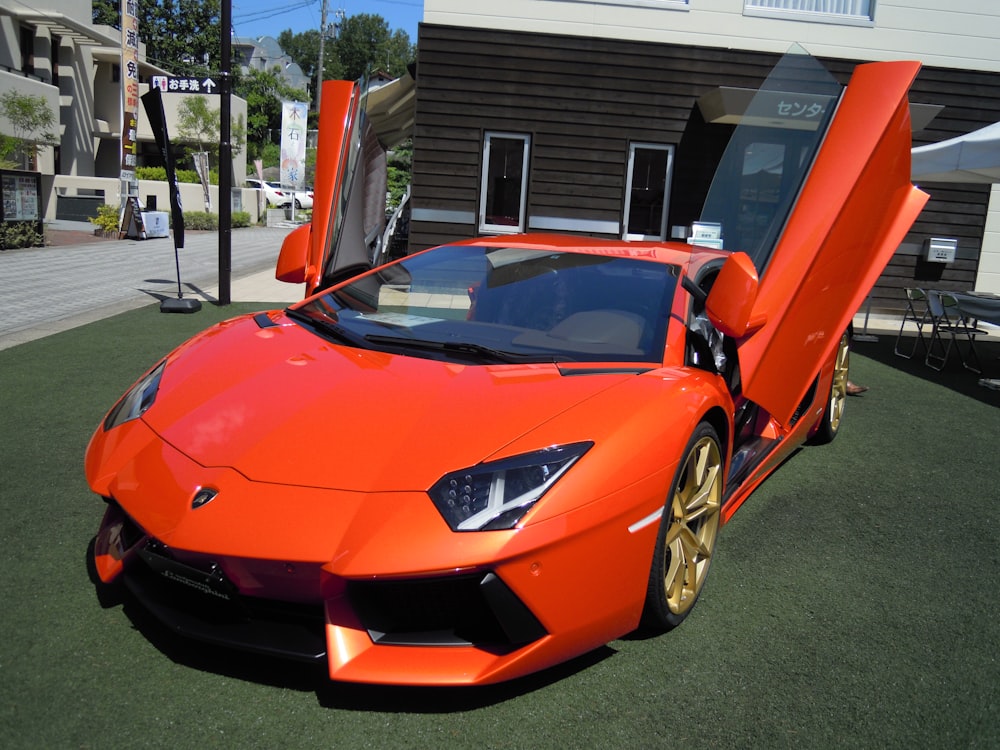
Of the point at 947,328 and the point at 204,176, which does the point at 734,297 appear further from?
the point at 204,176

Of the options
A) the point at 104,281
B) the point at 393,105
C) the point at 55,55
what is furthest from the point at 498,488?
the point at 55,55

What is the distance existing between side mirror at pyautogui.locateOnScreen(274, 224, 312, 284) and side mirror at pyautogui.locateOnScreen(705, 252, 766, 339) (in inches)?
88.6

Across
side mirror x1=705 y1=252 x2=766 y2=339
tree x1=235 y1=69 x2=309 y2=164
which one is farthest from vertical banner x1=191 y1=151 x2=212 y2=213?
side mirror x1=705 y1=252 x2=766 y2=339

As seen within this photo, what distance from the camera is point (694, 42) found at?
1129 centimetres

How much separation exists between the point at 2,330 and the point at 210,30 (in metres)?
56.1

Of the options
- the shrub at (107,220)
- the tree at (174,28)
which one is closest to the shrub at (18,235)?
the shrub at (107,220)

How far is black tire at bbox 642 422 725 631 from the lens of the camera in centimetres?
249

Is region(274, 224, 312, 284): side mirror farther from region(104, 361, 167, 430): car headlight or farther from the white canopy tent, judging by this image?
the white canopy tent

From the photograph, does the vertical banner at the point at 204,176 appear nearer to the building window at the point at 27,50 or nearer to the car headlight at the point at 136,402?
the building window at the point at 27,50

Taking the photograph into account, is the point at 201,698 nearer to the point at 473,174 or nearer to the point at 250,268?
the point at 473,174

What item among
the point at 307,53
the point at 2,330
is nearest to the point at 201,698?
the point at 2,330

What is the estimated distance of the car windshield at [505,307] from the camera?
302 centimetres

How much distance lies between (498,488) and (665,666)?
2.73 ft

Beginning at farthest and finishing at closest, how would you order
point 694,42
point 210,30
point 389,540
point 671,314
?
point 210,30 < point 694,42 < point 671,314 < point 389,540
